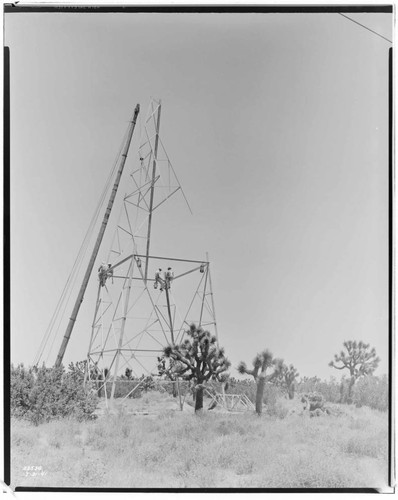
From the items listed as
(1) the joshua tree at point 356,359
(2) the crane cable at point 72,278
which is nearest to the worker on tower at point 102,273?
(2) the crane cable at point 72,278

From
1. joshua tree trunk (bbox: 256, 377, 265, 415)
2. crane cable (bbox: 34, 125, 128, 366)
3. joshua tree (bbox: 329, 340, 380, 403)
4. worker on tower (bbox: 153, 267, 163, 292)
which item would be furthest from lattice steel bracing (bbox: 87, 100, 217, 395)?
joshua tree (bbox: 329, 340, 380, 403)

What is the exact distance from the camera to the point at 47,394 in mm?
6012

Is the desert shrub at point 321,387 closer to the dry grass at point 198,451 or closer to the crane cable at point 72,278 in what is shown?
the dry grass at point 198,451

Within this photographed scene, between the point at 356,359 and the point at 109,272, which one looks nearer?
the point at 356,359

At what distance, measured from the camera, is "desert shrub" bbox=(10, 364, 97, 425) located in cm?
598

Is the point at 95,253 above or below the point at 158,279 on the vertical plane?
above

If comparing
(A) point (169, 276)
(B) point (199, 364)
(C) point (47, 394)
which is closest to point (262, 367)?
(B) point (199, 364)

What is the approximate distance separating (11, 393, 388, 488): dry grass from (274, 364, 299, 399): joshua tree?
0.67 ft

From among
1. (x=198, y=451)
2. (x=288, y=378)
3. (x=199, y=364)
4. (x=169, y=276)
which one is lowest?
(x=198, y=451)

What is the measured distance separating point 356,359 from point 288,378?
0.55 meters

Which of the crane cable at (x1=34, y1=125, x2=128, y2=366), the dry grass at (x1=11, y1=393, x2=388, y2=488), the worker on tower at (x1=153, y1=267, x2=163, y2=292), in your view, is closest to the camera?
the dry grass at (x1=11, y1=393, x2=388, y2=488)

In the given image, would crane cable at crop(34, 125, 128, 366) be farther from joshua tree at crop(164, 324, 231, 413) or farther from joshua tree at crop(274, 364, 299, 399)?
joshua tree at crop(274, 364, 299, 399)

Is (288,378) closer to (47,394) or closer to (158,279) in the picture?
(158,279)
